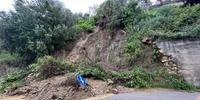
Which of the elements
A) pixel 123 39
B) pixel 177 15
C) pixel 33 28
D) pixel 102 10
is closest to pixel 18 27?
pixel 33 28

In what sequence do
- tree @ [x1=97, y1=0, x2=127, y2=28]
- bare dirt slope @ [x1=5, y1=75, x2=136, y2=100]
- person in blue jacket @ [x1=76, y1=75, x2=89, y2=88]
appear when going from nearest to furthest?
bare dirt slope @ [x1=5, y1=75, x2=136, y2=100]
person in blue jacket @ [x1=76, y1=75, x2=89, y2=88]
tree @ [x1=97, y1=0, x2=127, y2=28]

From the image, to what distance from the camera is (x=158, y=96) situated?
10.4 metres

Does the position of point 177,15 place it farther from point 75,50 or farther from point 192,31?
point 75,50

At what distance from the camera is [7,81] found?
54.5 feet

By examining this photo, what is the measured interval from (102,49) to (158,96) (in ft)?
22.3

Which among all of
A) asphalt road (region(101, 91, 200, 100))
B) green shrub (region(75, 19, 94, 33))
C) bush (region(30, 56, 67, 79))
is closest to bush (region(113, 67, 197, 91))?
asphalt road (region(101, 91, 200, 100))

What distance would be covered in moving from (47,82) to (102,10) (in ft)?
21.9

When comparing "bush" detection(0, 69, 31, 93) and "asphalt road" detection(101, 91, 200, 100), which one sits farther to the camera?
"bush" detection(0, 69, 31, 93)

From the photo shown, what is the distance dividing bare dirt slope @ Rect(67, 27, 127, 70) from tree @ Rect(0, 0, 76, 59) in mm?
1246

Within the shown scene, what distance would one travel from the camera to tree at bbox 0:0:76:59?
59.0 ft

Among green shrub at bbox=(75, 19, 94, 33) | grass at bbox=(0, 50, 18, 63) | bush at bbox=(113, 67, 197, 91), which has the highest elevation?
green shrub at bbox=(75, 19, 94, 33)

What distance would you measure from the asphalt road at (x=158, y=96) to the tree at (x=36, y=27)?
8.32 m

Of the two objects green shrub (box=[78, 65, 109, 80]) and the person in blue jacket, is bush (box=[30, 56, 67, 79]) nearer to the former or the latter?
green shrub (box=[78, 65, 109, 80])

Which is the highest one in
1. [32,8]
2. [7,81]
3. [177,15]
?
[32,8]
